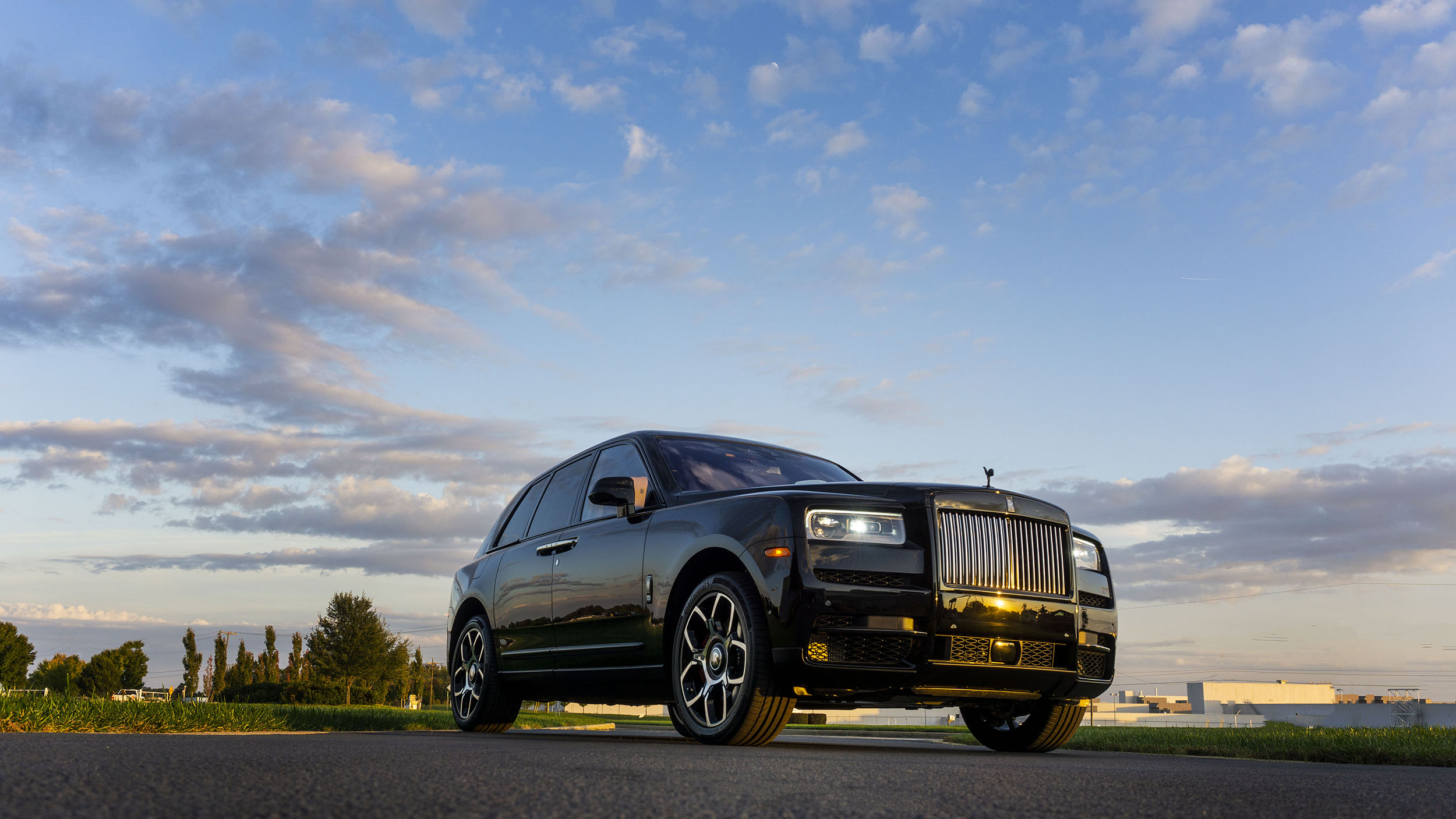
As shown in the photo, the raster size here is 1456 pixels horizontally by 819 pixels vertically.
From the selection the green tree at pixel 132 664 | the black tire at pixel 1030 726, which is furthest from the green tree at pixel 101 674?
the black tire at pixel 1030 726

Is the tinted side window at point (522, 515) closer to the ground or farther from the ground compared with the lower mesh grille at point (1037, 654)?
farther from the ground

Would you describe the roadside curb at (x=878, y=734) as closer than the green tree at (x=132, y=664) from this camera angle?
Yes

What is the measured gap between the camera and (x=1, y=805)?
2535mm

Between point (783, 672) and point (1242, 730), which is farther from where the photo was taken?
point (1242, 730)

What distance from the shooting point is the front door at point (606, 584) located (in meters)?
6.85

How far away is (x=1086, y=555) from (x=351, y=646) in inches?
2422

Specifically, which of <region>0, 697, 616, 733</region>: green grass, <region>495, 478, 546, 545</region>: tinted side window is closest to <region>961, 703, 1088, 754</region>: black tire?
<region>495, 478, 546, 545</region>: tinted side window

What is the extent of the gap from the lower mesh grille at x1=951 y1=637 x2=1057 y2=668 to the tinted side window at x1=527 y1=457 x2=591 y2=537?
10.6 ft

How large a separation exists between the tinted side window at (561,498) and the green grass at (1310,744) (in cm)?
434

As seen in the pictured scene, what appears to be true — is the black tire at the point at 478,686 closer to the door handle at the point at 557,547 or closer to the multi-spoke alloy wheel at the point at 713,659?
the door handle at the point at 557,547

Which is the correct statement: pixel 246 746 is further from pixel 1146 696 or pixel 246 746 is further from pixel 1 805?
pixel 1146 696

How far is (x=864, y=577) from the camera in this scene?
5.74 meters

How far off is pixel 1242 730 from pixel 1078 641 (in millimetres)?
6947

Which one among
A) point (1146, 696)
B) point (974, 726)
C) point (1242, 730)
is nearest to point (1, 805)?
point (974, 726)
